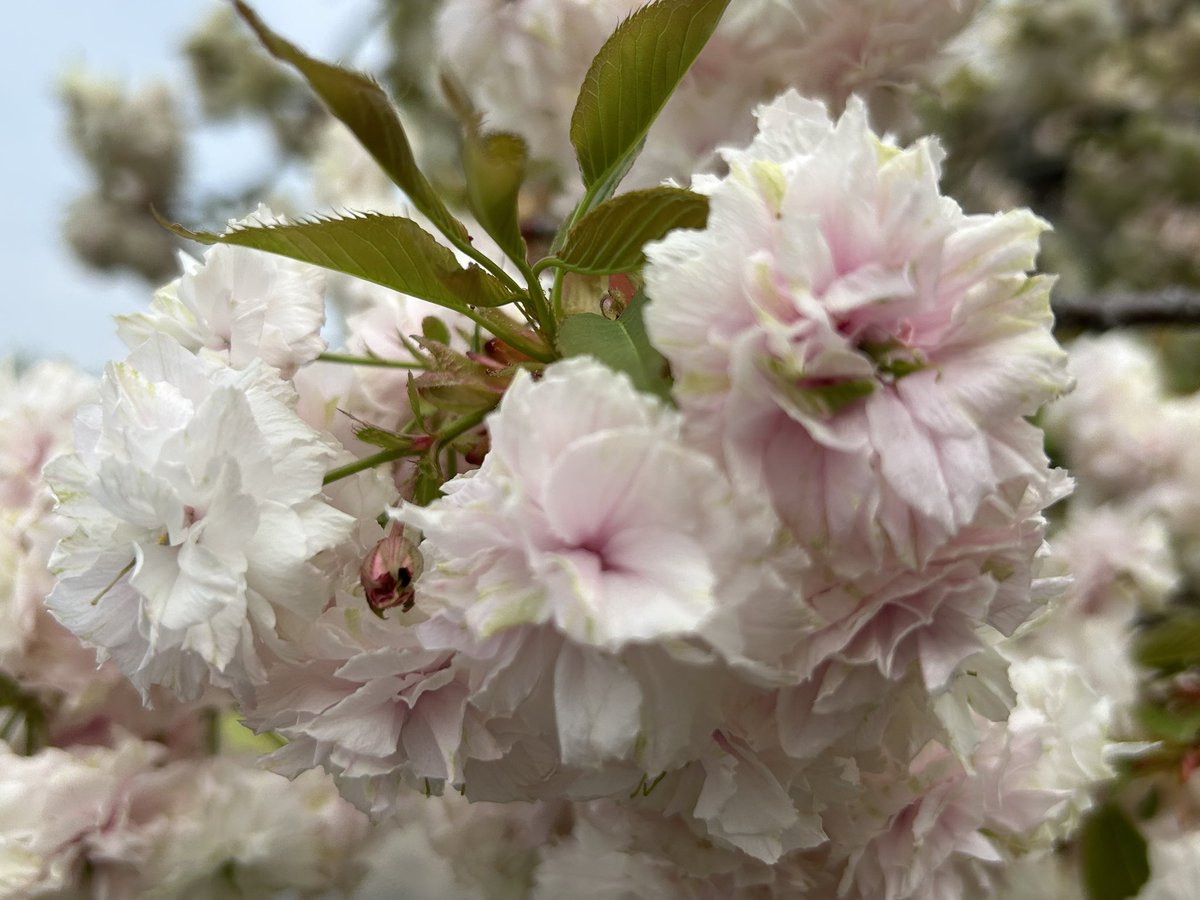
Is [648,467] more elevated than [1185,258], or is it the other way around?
[648,467]

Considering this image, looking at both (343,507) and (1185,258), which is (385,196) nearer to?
(343,507)

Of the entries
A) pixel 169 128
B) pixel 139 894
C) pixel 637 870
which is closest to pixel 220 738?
pixel 139 894

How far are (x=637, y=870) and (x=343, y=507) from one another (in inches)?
8.4

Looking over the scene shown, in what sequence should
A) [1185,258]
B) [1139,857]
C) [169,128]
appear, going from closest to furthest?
[1139,857] < [1185,258] < [169,128]

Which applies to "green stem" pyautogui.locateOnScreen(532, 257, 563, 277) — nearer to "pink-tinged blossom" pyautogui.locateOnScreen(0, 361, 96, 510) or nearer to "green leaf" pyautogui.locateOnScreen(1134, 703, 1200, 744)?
"pink-tinged blossom" pyautogui.locateOnScreen(0, 361, 96, 510)

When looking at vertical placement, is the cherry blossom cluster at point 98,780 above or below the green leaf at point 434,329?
below

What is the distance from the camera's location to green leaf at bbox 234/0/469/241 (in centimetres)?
23

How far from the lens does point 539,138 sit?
661 millimetres

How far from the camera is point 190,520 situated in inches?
11.9

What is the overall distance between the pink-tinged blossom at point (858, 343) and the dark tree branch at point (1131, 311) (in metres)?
0.59

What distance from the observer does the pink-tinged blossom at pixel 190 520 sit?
29 cm

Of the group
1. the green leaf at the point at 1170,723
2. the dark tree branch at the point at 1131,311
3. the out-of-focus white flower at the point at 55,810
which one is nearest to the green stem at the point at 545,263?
the out-of-focus white flower at the point at 55,810

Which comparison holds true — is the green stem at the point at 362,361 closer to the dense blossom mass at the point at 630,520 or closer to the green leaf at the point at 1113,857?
the dense blossom mass at the point at 630,520

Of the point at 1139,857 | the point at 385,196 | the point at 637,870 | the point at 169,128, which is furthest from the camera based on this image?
the point at 169,128
